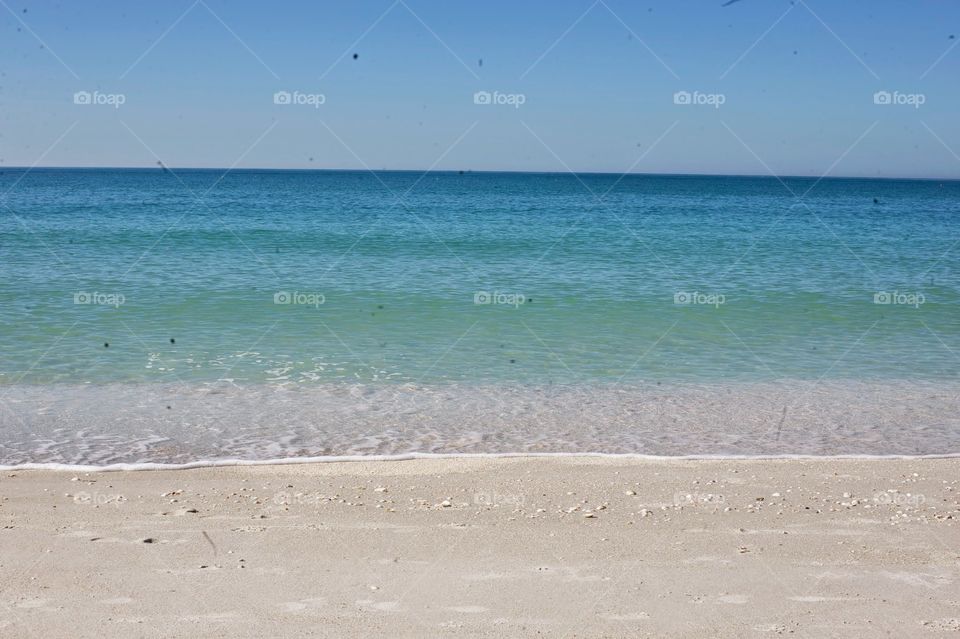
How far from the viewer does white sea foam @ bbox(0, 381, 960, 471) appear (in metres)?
7.46

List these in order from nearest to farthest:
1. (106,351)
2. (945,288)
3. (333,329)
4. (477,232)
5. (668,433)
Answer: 1. (668,433)
2. (106,351)
3. (333,329)
4. (945,288)
5. (477,232)

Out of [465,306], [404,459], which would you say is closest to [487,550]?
[404,459]

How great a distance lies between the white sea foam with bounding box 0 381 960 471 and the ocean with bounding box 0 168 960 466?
0.03m

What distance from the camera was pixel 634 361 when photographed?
1095 centimetres

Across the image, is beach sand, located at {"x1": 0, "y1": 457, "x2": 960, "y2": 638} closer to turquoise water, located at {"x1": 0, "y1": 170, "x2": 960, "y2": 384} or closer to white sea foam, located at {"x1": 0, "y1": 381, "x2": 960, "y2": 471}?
white sea foam, located at {"x1": 0, "y1": 381, "x2": 960, "y2": 471}

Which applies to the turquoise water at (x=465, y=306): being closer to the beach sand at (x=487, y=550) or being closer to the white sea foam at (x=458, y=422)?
the white sea foam at (x=458, y=422)

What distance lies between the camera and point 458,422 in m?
8.37

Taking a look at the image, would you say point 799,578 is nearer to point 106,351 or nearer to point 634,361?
point 634,361

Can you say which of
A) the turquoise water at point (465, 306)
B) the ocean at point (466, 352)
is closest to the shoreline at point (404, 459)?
the ocean at point (466, 352)

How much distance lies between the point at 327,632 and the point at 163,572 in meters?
1.18

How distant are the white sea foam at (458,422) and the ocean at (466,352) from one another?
3 centimetres

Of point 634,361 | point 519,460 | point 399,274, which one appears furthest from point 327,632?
point 399,274

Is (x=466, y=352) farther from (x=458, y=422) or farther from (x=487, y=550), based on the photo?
(x=487, y=550)

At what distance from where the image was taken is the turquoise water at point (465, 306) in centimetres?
1058
